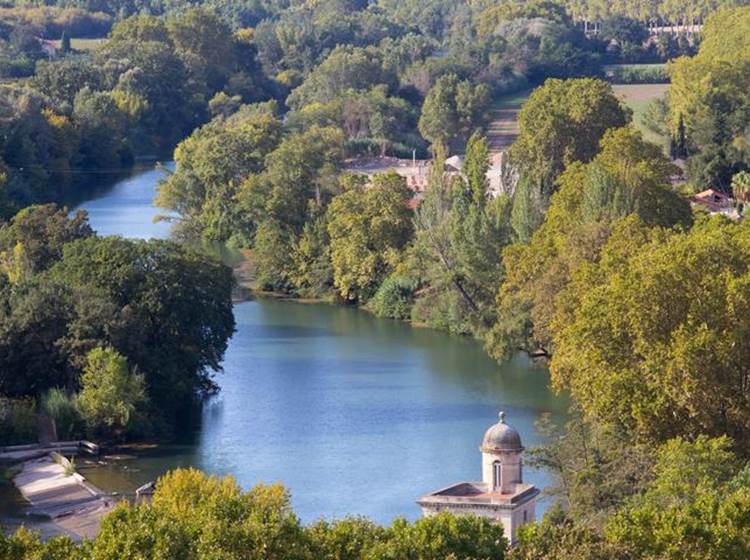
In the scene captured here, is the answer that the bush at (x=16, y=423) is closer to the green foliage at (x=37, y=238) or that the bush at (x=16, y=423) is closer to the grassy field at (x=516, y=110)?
the green foliage at (x=37, y=238)

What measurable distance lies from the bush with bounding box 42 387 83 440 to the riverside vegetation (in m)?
0.05

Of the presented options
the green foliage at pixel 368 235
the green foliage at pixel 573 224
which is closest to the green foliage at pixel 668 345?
the green foliage at pixel 573 224

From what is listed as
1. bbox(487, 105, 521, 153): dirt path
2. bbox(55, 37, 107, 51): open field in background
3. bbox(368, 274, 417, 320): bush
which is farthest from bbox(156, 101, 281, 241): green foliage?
bbox(55, 37, 107, 51): open field in background

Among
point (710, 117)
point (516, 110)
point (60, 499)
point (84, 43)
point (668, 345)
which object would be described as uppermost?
point (84, 43)

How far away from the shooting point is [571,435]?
36062mm

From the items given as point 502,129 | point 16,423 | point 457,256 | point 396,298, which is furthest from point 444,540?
point 502,129

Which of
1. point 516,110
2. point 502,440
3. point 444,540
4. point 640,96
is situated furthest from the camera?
point 640,96

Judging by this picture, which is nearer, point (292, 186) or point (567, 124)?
point (292, 186)

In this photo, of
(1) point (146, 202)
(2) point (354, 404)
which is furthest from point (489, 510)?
(1) point (146, 202)

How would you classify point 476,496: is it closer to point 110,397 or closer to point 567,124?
point 110,397

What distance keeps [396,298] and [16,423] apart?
1582cm

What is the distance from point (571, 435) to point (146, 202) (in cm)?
3906

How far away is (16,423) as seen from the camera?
41844 mm

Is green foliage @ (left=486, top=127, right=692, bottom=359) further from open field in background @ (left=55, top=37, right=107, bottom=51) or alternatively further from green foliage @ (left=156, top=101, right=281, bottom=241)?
open field in background @ (left=55, top=37, right=107, bottom=51)
